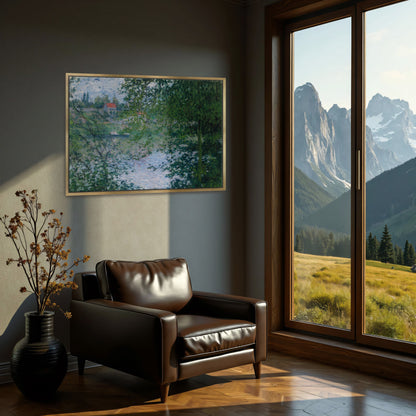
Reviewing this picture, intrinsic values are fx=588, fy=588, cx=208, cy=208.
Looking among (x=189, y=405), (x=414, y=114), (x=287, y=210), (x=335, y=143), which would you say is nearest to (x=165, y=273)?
(x=189, y=405)

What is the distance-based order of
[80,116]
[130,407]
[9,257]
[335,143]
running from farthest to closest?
1. [335,143]
2. [80,116]
3. [9,257]
4. [130,407]

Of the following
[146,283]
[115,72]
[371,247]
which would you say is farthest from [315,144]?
[146,283]

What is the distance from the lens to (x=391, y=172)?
4.30 m

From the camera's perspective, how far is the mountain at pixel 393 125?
4.18m

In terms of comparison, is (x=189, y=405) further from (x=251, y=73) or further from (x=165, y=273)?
(x=251, y=73)

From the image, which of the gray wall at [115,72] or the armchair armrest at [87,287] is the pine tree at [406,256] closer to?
the gray wall at [115,72]

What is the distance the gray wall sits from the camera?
Result: 4.07 m

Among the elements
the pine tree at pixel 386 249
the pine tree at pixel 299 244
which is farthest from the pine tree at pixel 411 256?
the pine tree at pixel 299 244

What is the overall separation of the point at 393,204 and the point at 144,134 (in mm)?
1954

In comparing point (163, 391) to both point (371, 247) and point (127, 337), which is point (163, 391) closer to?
point (127, 337)

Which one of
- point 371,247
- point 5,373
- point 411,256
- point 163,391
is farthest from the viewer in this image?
point 371,247

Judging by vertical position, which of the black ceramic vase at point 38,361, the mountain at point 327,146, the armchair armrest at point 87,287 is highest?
the mountain at point 327,146

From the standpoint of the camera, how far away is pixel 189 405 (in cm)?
358

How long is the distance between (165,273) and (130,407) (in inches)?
39.8
